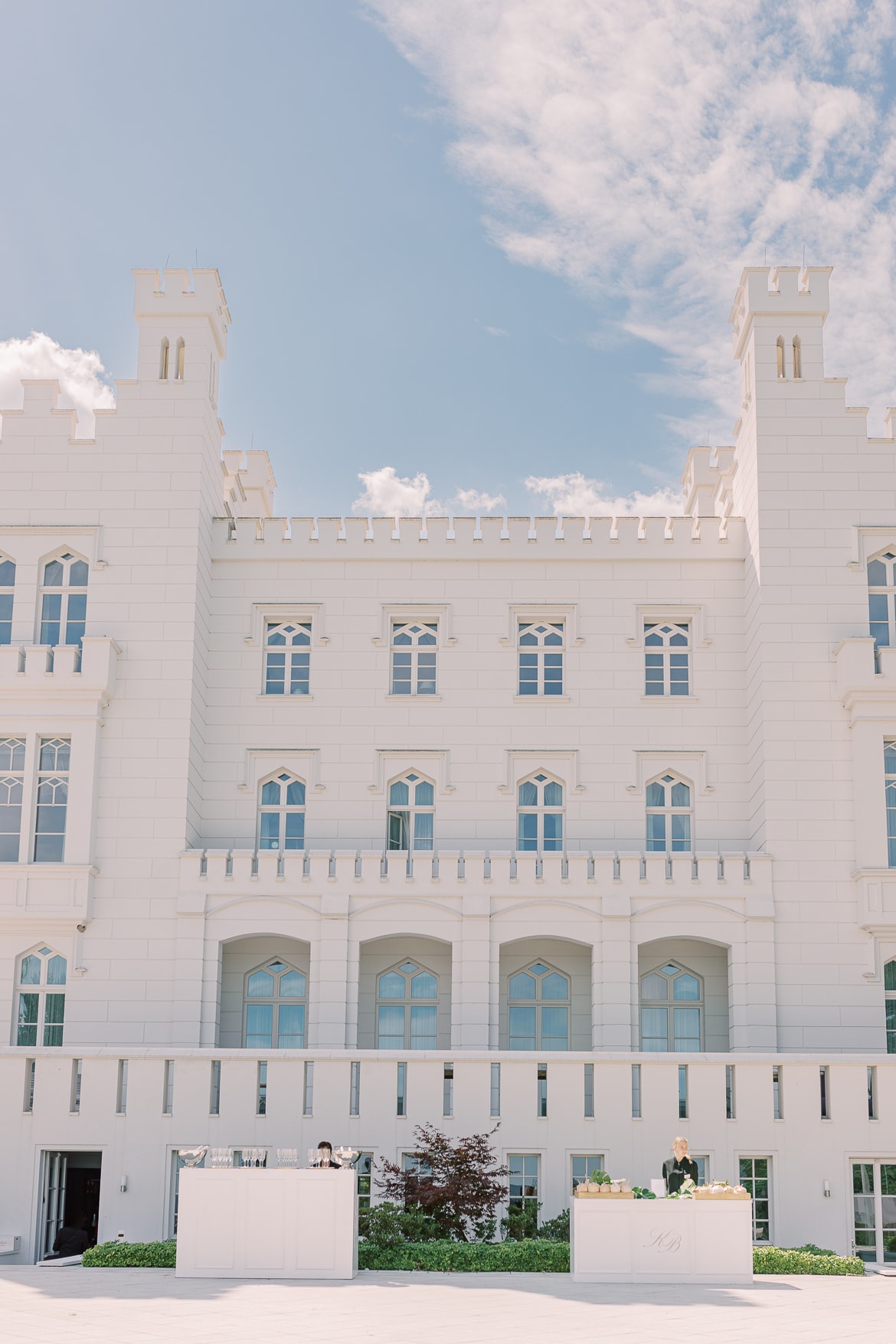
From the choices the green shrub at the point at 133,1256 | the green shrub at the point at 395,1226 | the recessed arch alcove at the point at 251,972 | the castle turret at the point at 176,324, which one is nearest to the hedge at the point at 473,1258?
the green shrub at the point at 133,1256

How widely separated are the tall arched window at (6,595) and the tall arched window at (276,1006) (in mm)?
7860

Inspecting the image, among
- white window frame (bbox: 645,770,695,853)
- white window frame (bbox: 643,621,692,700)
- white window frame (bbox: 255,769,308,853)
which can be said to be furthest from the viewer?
white window frame (bbox: 643,621,692,700)

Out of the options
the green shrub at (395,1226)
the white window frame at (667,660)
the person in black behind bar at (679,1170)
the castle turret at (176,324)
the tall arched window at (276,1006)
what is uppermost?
the castle turret at (176,324)

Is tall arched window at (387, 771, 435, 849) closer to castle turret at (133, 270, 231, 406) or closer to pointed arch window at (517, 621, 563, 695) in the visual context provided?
pointed arch window at (517, 621, 563, 695)

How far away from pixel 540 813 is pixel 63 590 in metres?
10.0

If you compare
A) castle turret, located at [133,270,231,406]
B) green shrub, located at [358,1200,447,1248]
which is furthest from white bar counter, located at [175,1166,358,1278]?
castle turret, located at [133,270,231,406]

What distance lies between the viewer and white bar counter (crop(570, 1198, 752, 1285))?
17.1 m

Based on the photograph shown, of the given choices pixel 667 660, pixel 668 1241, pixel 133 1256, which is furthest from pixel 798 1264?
pixel 667 660

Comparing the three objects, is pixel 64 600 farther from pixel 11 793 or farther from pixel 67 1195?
pixel 67 1195

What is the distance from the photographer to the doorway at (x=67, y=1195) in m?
23.5

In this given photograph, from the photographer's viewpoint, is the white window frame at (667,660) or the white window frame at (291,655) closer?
the white window frame at (667,660)

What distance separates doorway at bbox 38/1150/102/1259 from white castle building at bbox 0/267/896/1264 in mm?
104

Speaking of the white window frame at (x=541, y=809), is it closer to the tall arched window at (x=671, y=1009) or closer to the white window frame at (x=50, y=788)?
the tall arched window at (x=671, y=1009)

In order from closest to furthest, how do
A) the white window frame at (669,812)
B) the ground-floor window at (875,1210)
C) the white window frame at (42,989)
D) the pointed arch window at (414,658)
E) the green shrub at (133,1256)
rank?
the green shrub at (133,1256) → the ground-floor window at (875,1210) → the white window frame at (42,989) → the white window frame at (669,812) → the pointed arch window at (414,658)
